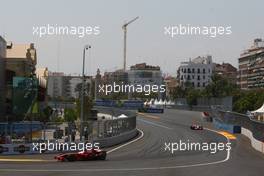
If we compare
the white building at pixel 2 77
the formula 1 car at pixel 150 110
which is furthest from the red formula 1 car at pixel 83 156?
the formula 1 car at pixel 150 110

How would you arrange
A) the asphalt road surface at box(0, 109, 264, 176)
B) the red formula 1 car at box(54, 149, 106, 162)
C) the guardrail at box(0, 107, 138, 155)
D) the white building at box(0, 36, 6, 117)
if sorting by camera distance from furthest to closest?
1. the white building at box(0, 36, 6, 117)
2. the guardrail at box(0, 107, 138, 155)
3. the red formula 1 car at box(54, 149, 106, 162)
4. the asphalt road surface at box(0, 109, 264, 176)

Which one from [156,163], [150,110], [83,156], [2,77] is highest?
[2,77]

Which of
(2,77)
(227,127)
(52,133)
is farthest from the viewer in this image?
(227,127)

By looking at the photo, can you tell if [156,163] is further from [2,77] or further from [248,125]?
[2,77]

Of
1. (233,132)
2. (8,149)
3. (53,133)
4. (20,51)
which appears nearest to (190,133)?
(233,132)

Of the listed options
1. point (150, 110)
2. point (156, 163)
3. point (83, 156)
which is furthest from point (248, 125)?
point (150, 110)

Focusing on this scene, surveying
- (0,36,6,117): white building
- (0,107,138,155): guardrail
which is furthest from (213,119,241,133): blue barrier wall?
(0,36,6,117): white building

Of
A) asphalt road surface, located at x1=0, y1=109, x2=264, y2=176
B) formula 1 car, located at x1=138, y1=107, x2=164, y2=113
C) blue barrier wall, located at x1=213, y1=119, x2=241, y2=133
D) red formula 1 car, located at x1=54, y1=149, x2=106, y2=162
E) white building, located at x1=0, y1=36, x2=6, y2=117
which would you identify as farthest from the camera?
formula 1 car, located at x1=138, y1=107, x2=164, y2=113

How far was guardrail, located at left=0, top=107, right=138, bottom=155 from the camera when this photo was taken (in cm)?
4825

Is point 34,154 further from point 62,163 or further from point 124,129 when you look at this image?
point 124,129

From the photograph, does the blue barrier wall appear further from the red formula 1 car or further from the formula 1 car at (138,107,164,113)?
the formula 1 car at (138,107,164,113)

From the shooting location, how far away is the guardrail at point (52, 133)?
48250 millimetres

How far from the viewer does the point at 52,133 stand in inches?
2042

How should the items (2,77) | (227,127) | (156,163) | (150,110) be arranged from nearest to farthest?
(156,163) → (2,77) → (227,127) → (150,110)
